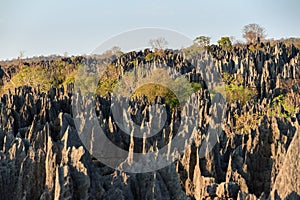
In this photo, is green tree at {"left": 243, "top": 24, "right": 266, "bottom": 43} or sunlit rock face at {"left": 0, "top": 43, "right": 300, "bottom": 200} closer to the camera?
sunlit rock face at {"left": 0, "top": 43, "right": 300, "bottom": 200}

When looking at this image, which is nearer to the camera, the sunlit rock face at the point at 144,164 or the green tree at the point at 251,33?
the sunlit rock face at the point at 144,164

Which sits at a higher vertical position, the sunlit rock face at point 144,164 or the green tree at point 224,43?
the green tree at point 224,43

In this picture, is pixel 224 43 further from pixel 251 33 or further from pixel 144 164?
pixel 144 164

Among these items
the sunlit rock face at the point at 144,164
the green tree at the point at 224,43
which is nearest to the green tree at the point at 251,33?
the green tree at the point at 224,43

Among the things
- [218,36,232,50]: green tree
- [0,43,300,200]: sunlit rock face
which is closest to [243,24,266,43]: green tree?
[218,36,232,50]: green tree

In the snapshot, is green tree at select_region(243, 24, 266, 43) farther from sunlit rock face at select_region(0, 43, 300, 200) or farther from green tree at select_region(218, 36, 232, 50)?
sunlit rock face at select_region(0, 43, 300, 200)

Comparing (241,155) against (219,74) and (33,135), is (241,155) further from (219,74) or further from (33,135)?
(219,74)

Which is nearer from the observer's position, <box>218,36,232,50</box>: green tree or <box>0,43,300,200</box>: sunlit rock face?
<box>0,43,300,200</box>: sunlit rock face

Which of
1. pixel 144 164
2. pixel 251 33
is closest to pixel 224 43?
pixel 251 33

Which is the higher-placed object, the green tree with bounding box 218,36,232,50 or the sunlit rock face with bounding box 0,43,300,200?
the green tree with bounding box 218,36,232,50

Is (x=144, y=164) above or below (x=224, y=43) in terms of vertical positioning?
below

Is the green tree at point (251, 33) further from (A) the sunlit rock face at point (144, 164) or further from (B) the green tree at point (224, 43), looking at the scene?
(A) the sunlit rock face at point (144, 164)

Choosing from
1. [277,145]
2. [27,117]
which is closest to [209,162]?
[277,145]

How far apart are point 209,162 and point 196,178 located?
79 centimetres
